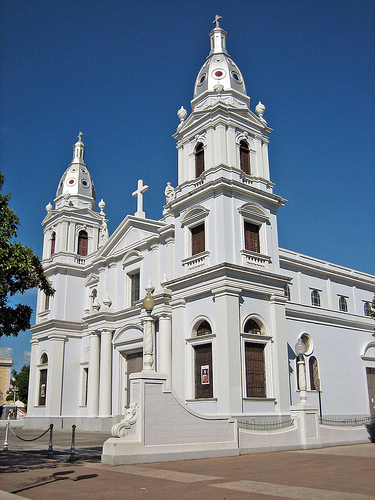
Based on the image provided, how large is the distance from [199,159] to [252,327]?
350 inches

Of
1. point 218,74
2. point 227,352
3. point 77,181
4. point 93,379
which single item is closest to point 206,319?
point 227,352

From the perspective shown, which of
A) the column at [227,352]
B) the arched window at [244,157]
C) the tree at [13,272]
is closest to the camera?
the tree at [13,272]

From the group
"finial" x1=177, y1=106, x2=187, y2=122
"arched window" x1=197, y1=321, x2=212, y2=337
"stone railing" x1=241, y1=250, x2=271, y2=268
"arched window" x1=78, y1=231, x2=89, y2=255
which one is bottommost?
"arched window" x1=197, y1=321, x2=212, y2=337

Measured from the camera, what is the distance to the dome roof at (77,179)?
38500 millimetres

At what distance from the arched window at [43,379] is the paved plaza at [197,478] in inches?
716

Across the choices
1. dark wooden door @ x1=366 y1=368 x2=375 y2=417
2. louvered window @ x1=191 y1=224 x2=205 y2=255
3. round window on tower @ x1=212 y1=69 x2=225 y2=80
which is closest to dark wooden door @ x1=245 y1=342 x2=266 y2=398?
louvered window @ x1=191 y1=224 x2=205 y2=255

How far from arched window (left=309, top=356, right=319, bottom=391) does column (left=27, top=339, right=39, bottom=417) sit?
18644mm

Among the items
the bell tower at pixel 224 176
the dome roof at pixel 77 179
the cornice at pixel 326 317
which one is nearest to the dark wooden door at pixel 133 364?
the bell tower at pixel 224 176

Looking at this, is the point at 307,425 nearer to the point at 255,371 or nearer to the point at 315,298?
the point at 255,371

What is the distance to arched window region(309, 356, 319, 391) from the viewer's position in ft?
89.4

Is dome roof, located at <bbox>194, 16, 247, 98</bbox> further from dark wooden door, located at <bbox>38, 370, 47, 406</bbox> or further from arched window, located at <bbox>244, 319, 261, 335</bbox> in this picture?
dark wooden door, located at <bbox>38, 370, 47, 406</bbox>

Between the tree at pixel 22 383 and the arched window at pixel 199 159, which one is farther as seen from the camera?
the tree at pixel 22 383

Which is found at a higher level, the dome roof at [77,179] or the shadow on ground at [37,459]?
the dome roof at [77,179]

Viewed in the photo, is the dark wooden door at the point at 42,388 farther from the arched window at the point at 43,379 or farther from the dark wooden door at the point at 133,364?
the dark wooden door at the point at 133,364
